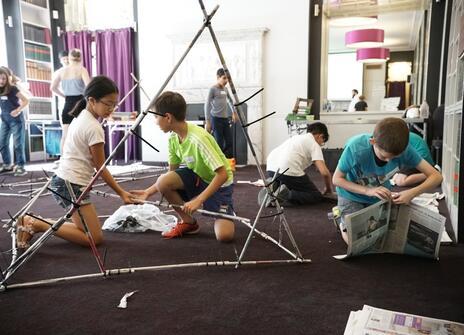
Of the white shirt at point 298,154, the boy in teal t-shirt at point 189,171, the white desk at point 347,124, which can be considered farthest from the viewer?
the white desk at point 347,124

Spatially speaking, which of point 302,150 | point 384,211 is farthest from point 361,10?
point 384,211

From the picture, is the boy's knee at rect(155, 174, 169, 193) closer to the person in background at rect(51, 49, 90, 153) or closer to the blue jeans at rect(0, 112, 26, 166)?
the person in background at rect(51, 49, 90, 153)

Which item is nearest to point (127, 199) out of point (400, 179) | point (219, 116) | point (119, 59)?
point (400, 179)

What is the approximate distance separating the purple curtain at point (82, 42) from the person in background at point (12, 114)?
2598mm

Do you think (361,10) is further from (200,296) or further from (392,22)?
(200,296)

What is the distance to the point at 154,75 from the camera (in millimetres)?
7043

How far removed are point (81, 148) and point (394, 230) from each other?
1692 mm

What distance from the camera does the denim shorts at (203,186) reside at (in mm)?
2391

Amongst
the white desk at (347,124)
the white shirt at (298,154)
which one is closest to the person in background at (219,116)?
the white desk at (347,124)

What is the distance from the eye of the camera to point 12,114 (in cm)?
502

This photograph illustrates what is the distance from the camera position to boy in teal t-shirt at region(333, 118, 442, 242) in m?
1.87

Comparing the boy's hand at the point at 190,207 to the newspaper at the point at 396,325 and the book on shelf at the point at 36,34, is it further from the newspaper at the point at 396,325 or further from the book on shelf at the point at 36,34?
the book on shelf at the point at 36,34

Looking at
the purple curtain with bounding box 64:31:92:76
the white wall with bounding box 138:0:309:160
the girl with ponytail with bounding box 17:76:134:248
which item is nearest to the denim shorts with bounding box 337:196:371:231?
the girl with ponytail with bounding box 17:76:134:248

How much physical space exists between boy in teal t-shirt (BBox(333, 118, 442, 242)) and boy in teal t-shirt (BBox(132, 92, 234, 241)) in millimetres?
623
